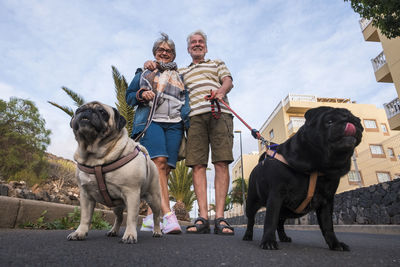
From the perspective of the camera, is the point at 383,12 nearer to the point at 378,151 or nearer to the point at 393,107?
the point at 378,151

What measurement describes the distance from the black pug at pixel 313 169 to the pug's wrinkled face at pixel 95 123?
1506 millimetres

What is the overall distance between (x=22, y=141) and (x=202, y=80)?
60.1 ft

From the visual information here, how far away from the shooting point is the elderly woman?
3629 mm

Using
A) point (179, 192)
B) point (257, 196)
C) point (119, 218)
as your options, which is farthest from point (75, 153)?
point (179, 192)

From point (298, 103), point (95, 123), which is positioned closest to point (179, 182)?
point (298, 103)

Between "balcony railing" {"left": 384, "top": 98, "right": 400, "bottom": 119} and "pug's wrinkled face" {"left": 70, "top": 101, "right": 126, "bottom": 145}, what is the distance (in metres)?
16.4

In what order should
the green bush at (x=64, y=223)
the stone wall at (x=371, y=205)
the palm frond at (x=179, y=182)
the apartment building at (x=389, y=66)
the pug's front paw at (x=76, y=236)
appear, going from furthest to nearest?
1. the palm frond at (x=179, y=182)
2. the apartment building at (x=389, y=66)
3. the stone wall at (x=371, y=205)
4. the green bush at (x=64, y=223)
5. the pug's front paw at (x=76, y=236)

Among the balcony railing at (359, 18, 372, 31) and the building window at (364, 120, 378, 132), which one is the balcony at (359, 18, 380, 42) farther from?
the building window at (364, 120, 378, 132)

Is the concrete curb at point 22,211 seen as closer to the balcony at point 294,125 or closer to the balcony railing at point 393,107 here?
the balcony railing at point 393,107

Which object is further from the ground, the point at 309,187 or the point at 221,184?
the point at 221,184

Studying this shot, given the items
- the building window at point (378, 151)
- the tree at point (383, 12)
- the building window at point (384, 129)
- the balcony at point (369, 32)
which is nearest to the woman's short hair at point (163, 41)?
the tree at point (383, 12)

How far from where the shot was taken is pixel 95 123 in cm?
240

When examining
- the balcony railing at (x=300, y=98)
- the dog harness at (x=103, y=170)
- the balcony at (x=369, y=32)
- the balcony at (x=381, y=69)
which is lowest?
the dog harness at (x=103, y=170)

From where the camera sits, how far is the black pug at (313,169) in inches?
77.4
